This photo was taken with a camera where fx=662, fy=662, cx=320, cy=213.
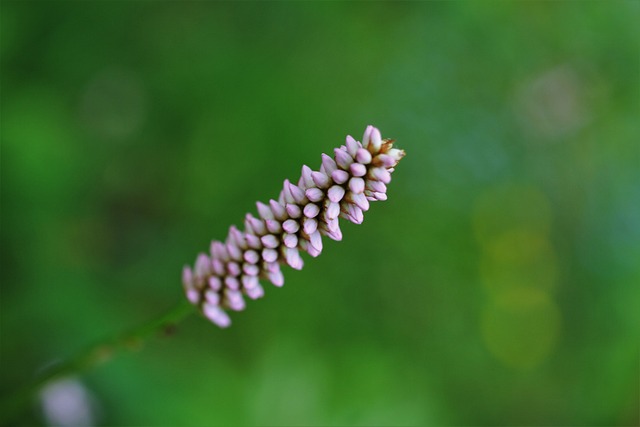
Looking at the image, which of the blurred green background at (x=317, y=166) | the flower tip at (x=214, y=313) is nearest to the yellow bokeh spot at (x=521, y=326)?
the blurred green background at (x=317, y=166)

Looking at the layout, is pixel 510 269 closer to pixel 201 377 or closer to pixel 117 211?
pixel 201 377

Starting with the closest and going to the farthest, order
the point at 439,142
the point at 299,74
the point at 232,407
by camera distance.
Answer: the point at 232,407 → the point at 439,142 → the point at 299,74

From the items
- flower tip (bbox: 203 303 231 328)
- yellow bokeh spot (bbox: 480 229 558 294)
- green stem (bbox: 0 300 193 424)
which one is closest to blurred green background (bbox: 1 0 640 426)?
yellow bokeh spot (bbox: 480 229 558 294)

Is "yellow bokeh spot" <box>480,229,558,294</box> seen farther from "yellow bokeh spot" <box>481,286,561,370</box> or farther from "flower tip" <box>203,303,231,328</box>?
"flower tip" <box>203,303,231,328</box>

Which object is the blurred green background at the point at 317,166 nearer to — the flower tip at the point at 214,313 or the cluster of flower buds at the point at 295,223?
the flower tip at the point at 214,313

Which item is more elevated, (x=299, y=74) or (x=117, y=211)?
(x=299, y=74)

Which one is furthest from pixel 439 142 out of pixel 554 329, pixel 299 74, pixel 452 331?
pixel 554 329
